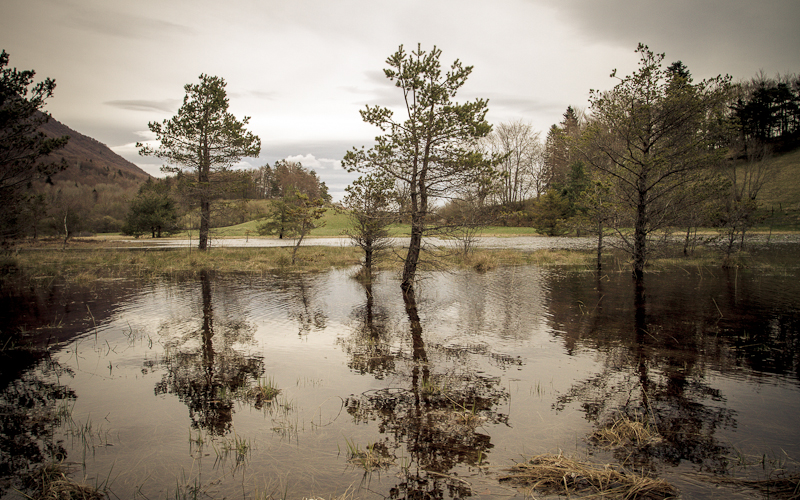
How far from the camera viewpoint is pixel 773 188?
5491 centimetres

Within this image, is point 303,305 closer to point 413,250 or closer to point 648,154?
point 413,250

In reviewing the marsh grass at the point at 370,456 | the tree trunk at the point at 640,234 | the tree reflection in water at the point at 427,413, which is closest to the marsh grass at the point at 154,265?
the tree reflection in water at the point at 427,413

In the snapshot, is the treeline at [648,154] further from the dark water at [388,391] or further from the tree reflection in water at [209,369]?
the tree reflection in water at [209,369]

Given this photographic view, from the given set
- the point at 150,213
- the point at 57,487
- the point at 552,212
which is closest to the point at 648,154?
the point at 57,487

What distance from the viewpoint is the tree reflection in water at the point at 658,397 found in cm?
462

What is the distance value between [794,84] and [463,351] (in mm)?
92446

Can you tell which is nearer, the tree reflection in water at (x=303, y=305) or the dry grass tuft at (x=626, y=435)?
the dry grass tuft at (x=626, y=435)

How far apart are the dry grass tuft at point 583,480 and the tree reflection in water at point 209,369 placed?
12.7 feet

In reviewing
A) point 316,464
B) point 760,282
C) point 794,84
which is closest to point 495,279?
point 760,282

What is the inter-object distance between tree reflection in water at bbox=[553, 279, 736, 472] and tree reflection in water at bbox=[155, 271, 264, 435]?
5.29 m

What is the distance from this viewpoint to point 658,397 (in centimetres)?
623

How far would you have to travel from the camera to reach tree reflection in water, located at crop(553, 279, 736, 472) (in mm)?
4617

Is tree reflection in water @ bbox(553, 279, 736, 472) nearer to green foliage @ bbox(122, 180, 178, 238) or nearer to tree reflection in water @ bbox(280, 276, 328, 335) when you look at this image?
tree reflection in water @ bbox(280, 276, 328, 335)

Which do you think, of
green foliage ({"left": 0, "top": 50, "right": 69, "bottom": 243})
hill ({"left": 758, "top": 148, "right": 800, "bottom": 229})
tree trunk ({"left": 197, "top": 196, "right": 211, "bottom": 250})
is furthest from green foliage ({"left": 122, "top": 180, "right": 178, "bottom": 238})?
hill ({"left": 758, "top": 148, "right": 800, "bottom": 229})
